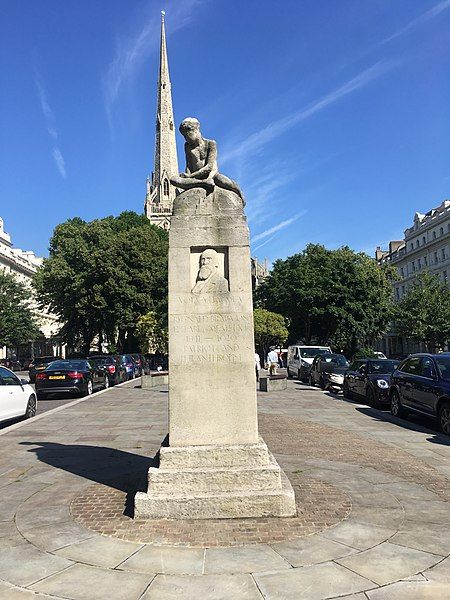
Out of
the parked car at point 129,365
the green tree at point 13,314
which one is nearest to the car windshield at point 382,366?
the parked car at point 129,365

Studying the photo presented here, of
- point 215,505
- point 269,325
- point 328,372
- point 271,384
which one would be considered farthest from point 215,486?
point 269,325

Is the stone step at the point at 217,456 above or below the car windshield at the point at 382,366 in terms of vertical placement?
below

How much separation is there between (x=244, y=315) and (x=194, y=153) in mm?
2190

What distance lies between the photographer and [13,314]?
47625 mm

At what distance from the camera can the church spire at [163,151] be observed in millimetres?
101375

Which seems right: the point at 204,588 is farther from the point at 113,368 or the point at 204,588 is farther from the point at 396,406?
the point at 113,368

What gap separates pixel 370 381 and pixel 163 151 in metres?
98.0

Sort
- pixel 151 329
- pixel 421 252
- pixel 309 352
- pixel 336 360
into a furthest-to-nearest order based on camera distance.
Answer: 1. pixel 421 252
2. pixel 151 329
3. pixel 309 352
4. pixel 336 360

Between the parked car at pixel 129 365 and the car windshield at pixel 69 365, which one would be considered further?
the parked car at pixel 129 365

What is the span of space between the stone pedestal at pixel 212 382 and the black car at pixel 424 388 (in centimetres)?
651

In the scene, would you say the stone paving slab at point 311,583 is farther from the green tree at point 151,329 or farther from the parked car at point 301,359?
the green tree at point 151,329

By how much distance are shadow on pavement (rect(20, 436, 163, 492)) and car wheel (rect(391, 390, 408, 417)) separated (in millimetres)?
7780

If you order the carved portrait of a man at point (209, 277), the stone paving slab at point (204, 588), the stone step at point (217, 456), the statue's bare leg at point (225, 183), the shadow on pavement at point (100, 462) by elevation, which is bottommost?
the stone paving slab at point (204, 588)

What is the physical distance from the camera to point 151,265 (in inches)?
1702
